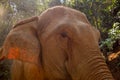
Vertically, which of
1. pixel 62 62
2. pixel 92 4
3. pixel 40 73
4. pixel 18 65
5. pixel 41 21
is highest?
pixel 41 21

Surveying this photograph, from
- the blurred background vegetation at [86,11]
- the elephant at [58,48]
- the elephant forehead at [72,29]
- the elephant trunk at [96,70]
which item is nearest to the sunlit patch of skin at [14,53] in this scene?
the elephant at [58,48]

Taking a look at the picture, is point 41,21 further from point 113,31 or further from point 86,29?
point 113,31

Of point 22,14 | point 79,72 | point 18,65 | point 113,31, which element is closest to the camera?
point 79,72

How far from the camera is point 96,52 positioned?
407 cm

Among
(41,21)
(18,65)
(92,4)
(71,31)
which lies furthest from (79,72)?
(92,4)

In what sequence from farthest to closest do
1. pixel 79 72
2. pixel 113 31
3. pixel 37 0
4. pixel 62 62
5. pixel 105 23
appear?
1. pixel 105 23
2. pixel 37 0
3. pixel 113 31
4. pixel 62 62
5. pixel 79 72

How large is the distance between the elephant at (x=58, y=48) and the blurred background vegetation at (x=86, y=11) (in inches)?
219

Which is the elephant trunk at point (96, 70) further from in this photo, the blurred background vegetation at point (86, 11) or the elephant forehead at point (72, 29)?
the blurred background vegetation at point (86, 11)

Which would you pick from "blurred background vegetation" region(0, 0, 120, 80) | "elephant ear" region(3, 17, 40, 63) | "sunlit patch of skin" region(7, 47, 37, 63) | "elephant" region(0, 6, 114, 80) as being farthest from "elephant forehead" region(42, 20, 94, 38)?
"blurred background vegetation" region(0, 0, 120, 80)

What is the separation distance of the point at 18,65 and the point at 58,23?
A: 58.9 inches

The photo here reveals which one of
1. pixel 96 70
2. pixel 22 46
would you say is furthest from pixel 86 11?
pixel 96 70

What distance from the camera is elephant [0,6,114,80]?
13.2ft

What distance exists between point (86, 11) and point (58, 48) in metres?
11.2

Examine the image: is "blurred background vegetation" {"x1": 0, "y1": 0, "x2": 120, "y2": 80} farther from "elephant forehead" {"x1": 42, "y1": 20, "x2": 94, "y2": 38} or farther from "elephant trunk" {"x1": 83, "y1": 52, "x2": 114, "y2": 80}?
"elephant trunk" {"x1": 83, "y1": 52, "x2": 114, "y2": 80}
